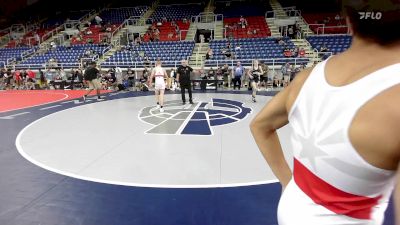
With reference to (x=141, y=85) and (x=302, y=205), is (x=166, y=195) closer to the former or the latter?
(x=302, y=205)

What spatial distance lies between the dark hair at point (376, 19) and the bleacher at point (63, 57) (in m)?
21.8

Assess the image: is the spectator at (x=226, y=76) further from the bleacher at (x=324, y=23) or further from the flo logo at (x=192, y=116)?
the bleacher at (x=324, y=23)

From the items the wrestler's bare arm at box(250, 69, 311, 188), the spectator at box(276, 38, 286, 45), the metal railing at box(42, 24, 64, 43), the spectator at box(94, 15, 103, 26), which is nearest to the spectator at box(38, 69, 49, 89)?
the metal railing at box(42, 24, 64, 43)

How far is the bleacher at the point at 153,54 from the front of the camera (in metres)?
20.1

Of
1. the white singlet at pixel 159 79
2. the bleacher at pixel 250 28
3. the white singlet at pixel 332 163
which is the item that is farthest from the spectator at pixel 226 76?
the white singlet at pixel 332 163

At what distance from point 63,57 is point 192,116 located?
1755cm

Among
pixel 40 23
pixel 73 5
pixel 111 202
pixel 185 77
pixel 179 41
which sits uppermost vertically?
pixel 73 5

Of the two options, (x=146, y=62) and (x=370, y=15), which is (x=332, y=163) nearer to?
(x=370, y=15)

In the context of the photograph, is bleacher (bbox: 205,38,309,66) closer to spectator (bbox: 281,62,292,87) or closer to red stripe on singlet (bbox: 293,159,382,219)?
spectator (bbox: 281,62,292,87)

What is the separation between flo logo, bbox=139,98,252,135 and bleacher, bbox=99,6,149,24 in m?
21.4

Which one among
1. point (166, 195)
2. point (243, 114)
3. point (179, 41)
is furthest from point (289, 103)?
point (179, 41)

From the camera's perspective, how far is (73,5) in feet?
114

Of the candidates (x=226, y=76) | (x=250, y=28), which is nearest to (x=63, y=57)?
(x=226, y=76)

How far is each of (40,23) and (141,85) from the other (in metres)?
22.2
